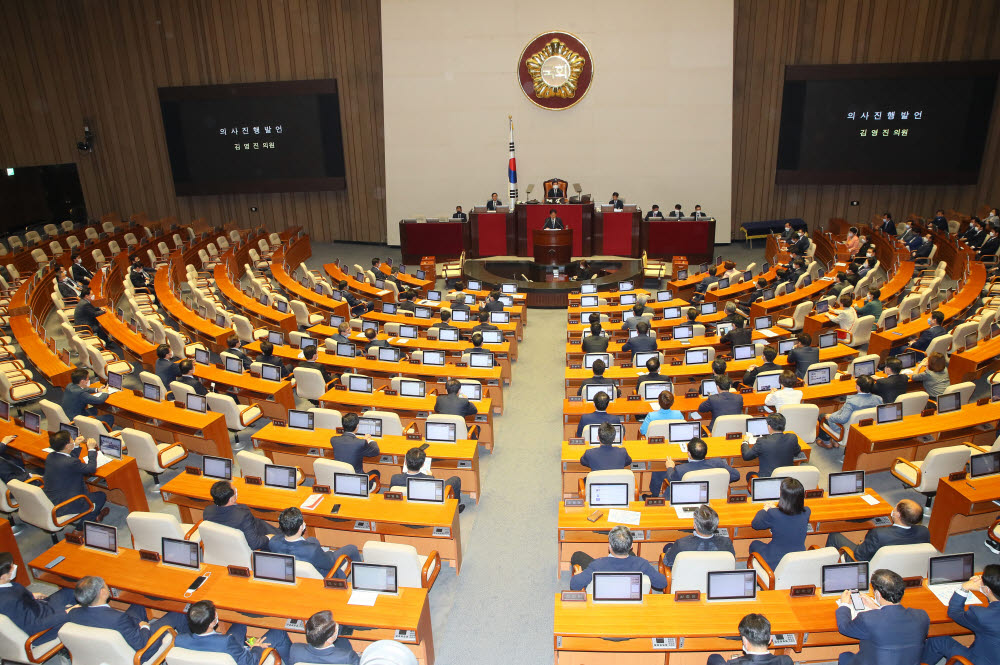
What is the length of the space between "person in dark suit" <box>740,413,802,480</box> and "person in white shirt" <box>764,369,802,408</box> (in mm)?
1180

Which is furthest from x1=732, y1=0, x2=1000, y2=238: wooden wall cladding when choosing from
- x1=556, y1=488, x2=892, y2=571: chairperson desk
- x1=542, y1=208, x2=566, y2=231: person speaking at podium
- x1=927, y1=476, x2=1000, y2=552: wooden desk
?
x1=556, y1=488, x2=892, y2=571: chairperson desk

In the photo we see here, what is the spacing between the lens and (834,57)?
1958cm

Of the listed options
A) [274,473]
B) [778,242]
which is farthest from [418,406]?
[778,242]

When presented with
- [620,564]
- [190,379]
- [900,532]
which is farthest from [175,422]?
[900,532]

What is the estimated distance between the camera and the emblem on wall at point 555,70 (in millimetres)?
19766

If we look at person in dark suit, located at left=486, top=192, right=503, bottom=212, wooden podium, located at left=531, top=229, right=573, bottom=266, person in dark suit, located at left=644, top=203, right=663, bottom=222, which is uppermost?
person in dark suit, located at left=486, top=192, right=503, bottom=212

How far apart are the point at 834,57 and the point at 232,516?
20857 millimetres

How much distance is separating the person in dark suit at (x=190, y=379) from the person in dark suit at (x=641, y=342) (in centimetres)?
633

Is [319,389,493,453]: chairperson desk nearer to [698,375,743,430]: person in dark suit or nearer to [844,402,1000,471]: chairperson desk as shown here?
[698,375,743,430]: person in dark suit

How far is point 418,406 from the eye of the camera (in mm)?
8758

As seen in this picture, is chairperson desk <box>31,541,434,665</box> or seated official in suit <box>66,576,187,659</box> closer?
seated official in suit <box>66,576,187,659</box>

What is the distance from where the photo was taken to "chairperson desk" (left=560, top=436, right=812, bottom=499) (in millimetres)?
7105

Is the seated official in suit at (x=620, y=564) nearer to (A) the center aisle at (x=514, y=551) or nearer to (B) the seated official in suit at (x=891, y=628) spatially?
(A) the center aisle at (x=514, y=551)

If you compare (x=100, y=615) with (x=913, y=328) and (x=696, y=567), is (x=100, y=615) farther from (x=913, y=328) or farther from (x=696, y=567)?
(x=913, y=328)
